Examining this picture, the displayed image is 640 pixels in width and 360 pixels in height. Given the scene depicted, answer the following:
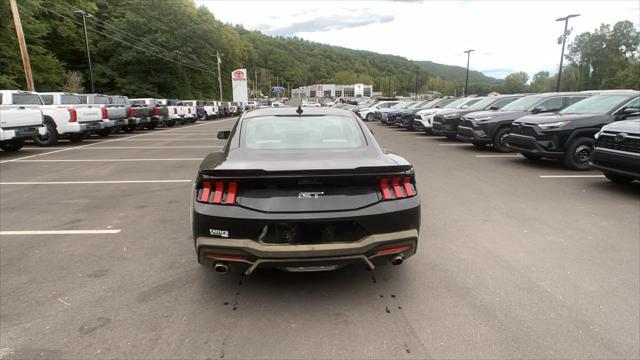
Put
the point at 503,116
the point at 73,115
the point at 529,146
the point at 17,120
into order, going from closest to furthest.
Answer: the point at 529,146 < the point at 17,120 < the point at 503,116 < the point at 73,115

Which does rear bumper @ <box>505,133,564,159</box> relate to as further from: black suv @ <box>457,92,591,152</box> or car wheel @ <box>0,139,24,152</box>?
car wheel @ <box>0,139,24,152</box>

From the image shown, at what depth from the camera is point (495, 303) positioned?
10.9ft

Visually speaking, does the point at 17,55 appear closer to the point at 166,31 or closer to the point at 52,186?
the point at 166,31

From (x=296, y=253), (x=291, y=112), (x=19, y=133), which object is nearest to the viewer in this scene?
(x=296, y=253)

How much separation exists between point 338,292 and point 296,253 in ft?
2.44

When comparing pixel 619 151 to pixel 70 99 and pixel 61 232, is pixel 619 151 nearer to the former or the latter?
pixel 61 232

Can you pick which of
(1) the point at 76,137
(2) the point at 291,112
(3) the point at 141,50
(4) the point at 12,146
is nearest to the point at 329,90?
(3) the point at 141,50

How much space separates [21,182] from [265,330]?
7833 millimetres

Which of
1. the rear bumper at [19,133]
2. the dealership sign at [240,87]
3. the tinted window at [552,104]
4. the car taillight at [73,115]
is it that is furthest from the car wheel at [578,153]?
the dealership sign at [240,87]

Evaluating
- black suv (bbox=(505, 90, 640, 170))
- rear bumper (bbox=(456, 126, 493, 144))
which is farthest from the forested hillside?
black suv (bbox=(505, 90, 640, 170))

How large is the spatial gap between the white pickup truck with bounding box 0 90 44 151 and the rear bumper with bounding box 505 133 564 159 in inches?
516

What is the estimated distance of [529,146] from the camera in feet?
31.0

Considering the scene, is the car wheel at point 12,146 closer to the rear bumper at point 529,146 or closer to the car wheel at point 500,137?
the rear bumper at point 529,146

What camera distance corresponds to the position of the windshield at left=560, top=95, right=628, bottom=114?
924 centimetres
